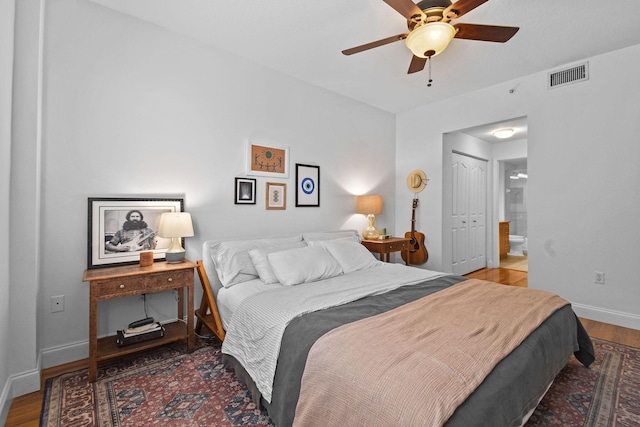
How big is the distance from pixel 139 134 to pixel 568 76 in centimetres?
438

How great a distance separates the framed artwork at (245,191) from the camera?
10.3 feet

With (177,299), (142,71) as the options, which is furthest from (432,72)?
(177,299)

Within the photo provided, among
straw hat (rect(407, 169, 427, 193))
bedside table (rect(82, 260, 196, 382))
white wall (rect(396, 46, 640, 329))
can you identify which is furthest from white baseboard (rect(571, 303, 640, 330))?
bedside table (rect(82, 260, 196, 382))

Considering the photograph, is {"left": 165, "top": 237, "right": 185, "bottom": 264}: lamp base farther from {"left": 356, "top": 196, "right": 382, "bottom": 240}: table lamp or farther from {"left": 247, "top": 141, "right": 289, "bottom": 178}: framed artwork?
{"left": 356, "top": 196, "right": 382, "bottom": 240}: table lamp

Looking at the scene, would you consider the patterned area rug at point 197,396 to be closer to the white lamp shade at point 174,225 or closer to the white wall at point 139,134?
the white wall at point 139,134

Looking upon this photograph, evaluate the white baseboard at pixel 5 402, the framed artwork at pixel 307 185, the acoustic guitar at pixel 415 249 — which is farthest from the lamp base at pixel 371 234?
the white baseboard at pixel 5 402

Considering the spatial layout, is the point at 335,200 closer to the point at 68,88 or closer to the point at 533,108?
the point at 533,108

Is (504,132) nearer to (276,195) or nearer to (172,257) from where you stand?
(276,195)

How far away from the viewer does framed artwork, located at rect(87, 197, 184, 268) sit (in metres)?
2.37

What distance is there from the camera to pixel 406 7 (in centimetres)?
189

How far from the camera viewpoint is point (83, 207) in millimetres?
2344

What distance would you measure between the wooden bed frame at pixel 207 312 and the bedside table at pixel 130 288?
0.14 meters

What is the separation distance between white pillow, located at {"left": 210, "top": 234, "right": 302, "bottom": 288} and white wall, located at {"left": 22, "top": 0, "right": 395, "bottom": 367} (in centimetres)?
31

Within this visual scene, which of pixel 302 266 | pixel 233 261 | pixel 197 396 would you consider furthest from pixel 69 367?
pixel 302 266
